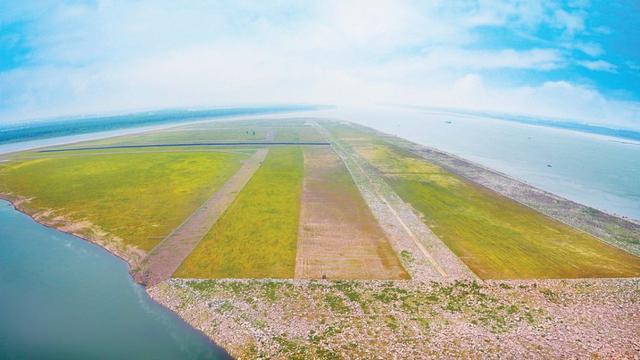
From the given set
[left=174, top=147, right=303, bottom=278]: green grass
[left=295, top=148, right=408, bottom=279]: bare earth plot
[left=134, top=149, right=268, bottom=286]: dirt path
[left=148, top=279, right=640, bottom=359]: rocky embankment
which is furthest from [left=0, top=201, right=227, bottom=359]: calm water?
[left=295, top=148, right=408, bottom=279]: bare earth plot

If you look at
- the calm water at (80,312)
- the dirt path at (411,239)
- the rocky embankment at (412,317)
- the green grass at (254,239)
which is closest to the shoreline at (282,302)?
the rocky embankment at (412,317)

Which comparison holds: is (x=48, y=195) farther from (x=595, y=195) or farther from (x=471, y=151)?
(x=471, y=151)

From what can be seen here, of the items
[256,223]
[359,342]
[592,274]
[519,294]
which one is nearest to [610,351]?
[519,294]

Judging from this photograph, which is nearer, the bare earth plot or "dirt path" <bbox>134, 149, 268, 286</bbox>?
the bare earth plot

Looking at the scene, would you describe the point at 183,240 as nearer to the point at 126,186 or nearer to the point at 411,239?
the point at 411,239

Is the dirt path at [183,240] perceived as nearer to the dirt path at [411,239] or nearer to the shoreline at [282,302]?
the shoreline at [282,302]

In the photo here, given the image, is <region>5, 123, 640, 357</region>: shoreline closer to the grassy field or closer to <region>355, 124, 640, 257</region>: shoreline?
the grassy field

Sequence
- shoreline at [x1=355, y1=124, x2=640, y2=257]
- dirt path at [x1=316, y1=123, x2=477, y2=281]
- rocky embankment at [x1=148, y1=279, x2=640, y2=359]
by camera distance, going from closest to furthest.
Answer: rocky embankment at [x1=148, y1=279, x2=640, y2=359] → dirt path at [x1=316, y1=123, x2=477, y2=281] → shoreline at [x1=355, y1=124, x2=640, y2=257]
